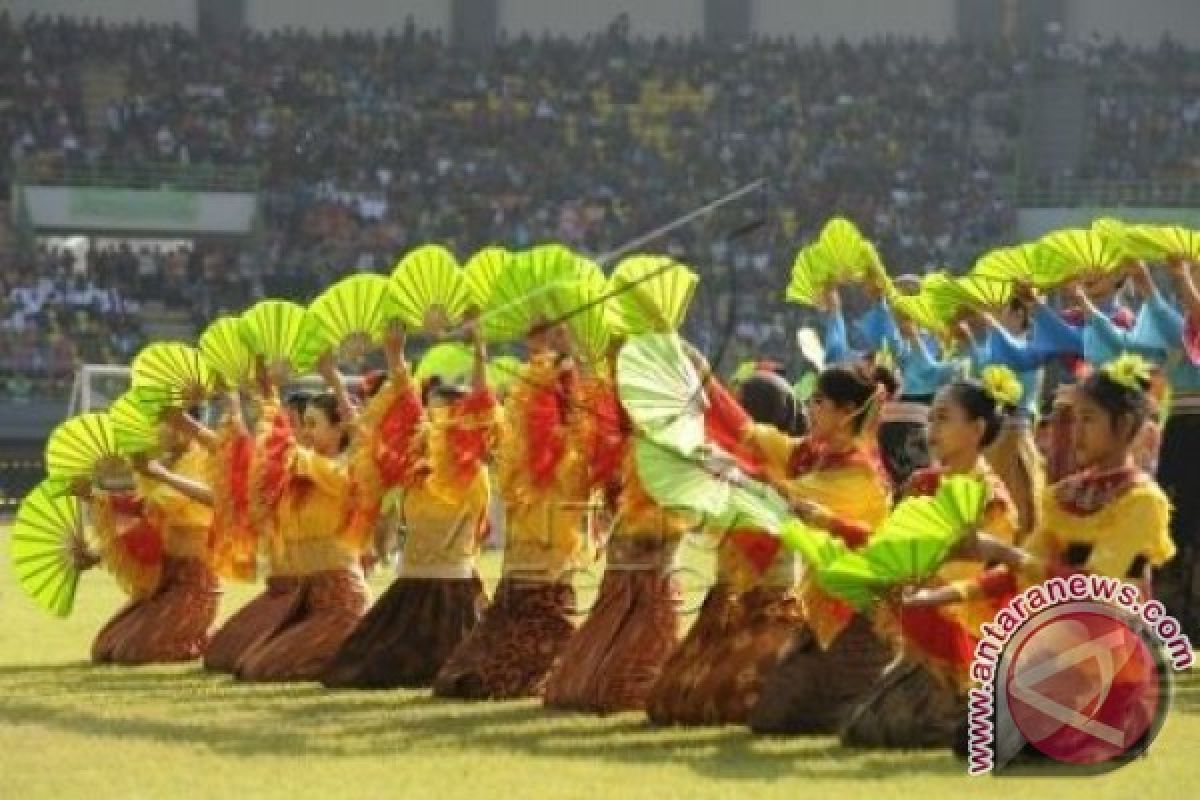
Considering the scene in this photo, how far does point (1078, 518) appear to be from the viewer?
681cm

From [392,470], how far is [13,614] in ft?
13.9

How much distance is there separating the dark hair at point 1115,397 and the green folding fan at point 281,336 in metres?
3.85

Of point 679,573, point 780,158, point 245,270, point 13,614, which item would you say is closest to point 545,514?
point 679,573

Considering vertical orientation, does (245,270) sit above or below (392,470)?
below

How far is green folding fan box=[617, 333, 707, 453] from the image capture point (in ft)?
26.0

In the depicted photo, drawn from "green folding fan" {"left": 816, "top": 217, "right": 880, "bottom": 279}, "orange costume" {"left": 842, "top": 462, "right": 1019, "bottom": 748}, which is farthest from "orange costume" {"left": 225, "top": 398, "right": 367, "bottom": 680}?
"orange costume" {"left": 842, "top": 462, "right": 1019, "bottom": 748}

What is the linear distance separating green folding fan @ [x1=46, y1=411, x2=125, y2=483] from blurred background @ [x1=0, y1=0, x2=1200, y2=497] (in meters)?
16.4

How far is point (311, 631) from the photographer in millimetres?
10055

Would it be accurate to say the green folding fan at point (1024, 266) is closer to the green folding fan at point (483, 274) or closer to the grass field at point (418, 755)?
the grass field at point (418, 755)

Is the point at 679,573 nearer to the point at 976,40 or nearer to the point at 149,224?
the point at 149,224

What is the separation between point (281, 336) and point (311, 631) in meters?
1.05

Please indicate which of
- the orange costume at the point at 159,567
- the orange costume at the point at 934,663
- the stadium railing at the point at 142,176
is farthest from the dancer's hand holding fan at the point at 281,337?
the stadium railing at the point at 142,176

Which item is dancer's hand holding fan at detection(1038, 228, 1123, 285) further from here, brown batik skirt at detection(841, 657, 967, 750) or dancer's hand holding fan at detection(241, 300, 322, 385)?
dancer's hand holding fan at detection(241, 300, 322, 385)

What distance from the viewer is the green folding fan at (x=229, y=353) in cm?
1023
